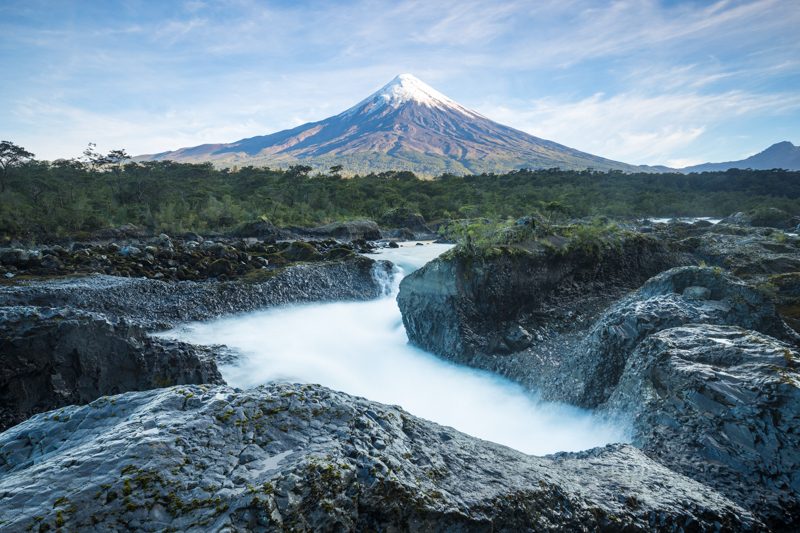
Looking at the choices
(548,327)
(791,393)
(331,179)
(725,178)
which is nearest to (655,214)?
(725,178)

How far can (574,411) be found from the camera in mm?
Result: 6961

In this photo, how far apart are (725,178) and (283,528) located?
74639 mm

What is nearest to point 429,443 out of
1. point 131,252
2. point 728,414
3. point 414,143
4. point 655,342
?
point 728,414

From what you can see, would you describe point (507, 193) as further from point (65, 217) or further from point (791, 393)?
point (791, 393)

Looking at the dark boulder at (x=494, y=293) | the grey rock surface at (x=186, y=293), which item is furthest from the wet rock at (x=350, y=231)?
the dark boulder at (x=494, y=293)

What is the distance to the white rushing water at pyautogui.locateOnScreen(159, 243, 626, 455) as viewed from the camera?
22.7 feet

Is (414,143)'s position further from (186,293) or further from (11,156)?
(186,293)

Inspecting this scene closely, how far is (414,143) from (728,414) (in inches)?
6012

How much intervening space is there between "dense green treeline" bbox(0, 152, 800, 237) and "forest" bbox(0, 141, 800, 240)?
0.41ft

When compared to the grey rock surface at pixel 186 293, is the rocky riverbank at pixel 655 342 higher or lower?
higher

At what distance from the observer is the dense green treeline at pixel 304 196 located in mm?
30984

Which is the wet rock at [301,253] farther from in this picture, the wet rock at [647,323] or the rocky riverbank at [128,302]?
the wet rock at [647,323]

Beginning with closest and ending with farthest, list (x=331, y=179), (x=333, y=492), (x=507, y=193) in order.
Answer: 1. (x=333, y=492)
2. (x=507, y=193)
3. (x=331, y=179)

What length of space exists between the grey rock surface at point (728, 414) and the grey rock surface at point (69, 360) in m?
6.66
